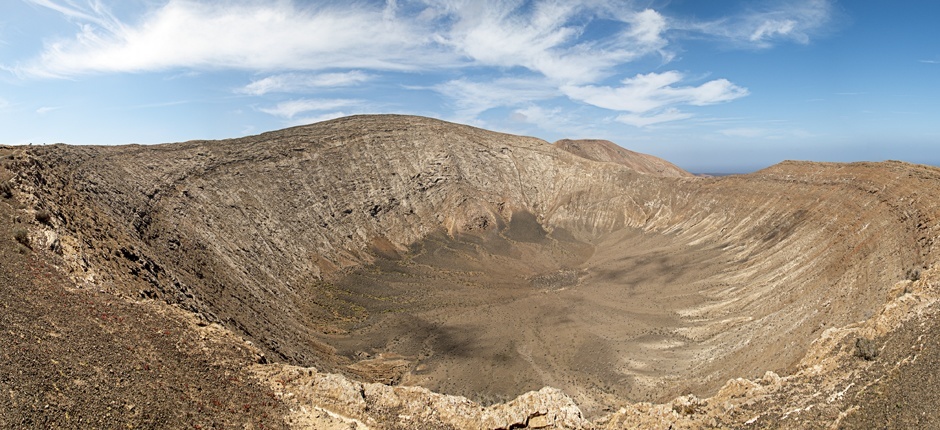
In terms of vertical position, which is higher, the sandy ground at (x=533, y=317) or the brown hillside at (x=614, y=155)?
the brown hillside at (x=614, y=155)

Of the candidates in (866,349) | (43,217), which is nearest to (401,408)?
(866,349)

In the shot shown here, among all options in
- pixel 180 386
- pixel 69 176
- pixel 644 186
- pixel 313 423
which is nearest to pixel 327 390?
pixel 313 423

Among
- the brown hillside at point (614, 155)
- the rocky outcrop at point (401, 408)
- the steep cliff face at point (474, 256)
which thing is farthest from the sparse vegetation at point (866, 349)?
the brown hillside at point (614, 155)

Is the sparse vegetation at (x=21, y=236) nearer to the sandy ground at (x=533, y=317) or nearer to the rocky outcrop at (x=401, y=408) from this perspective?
the rocky outcrop at (x=401, y=408)

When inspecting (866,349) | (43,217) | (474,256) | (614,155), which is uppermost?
(614,155)

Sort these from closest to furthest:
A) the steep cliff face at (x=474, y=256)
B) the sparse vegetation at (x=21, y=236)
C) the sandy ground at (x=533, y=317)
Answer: the sparse vegetation at (x=21, y=236) → the steep cliff face at (x=474, y=256) → the sandy ground at (x=533, y=317)

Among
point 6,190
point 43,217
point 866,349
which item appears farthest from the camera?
point 6,190

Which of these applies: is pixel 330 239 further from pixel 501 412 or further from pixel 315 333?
pixel 501 412

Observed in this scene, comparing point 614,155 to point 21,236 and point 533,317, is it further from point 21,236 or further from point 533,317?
point 21,236
